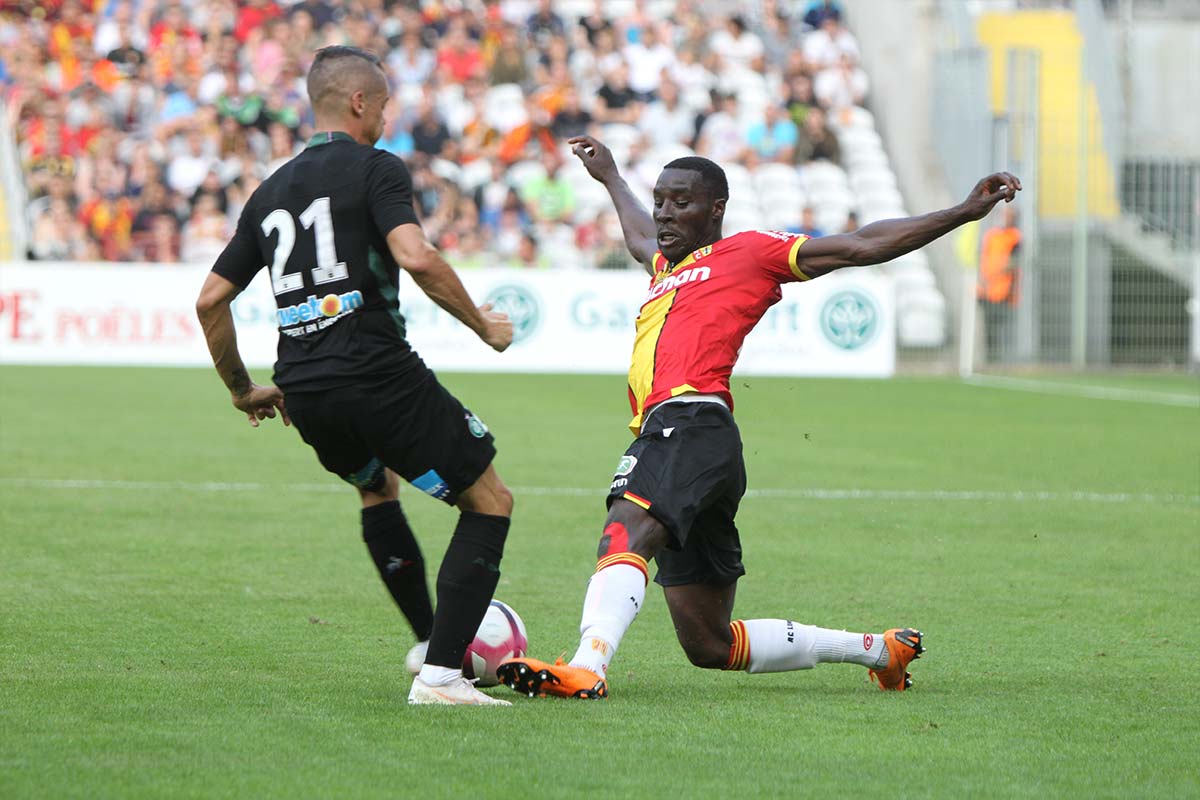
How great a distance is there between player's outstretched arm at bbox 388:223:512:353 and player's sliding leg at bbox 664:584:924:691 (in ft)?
3.58

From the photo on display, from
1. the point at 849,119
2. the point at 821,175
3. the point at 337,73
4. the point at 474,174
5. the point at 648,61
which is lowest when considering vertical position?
the point at 337,73

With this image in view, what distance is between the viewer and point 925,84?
28547 mm

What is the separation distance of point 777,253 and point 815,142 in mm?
22107

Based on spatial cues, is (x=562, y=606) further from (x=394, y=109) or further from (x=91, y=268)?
(x=394, y=109)

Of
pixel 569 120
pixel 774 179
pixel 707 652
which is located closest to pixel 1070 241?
pixel 774 179

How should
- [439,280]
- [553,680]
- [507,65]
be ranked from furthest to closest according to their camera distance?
[507,65]
[553,680]
[439,280]

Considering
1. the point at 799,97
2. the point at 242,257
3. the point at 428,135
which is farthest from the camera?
the point at 799,97

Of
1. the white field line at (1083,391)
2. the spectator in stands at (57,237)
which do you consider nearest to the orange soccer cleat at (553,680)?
the white field line at (1083,391)

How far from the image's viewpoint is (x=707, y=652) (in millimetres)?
5652

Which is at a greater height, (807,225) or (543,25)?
(543,25)

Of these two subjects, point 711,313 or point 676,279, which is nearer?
point 711,313

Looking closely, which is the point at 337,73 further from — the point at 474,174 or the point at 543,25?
the point at 543,25

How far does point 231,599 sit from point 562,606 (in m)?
1.37

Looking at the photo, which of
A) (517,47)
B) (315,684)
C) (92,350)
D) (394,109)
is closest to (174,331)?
(92,350)
